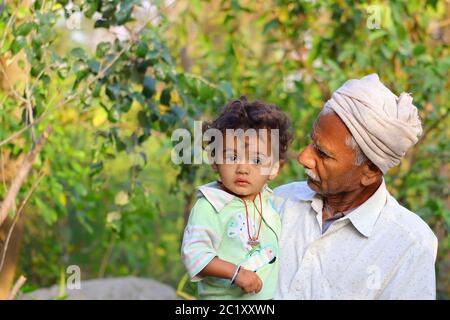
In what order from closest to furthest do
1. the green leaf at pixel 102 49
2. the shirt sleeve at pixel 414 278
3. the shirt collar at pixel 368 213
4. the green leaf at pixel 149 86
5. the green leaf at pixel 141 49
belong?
the shirt sleeve at pixel 414 278 < the shirt collar at pixel 368 213 < the green leaf at pixel 141 49 < the green leaf at pixel 102 49 < the green leaf at pixel 149 86

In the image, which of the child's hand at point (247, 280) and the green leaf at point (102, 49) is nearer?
the child's hand at point (247, 280)

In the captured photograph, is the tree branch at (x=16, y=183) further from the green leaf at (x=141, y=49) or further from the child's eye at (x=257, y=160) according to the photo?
the child's eye at (x=257, y=160)

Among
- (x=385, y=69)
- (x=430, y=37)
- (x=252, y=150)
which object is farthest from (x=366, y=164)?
(x=430, y=37)

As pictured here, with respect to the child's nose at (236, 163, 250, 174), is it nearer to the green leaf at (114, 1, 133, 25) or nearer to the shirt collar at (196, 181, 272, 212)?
the shirt collar at (196, 181, 272, 212)

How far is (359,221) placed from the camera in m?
2.93

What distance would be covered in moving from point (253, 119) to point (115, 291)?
8.44 feet

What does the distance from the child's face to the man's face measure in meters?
0.19

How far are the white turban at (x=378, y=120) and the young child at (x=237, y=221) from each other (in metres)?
0.27

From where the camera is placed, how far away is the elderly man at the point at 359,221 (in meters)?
2.85

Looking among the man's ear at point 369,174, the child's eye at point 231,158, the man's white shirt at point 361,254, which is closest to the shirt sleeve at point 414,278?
the man's white shirt at point 361,254

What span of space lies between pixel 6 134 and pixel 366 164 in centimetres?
190

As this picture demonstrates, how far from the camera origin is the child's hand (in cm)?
269

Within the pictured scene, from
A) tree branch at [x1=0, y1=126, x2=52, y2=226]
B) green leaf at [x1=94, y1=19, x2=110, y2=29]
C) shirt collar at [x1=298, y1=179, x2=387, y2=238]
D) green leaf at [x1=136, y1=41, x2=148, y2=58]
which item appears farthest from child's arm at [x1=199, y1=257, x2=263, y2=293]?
green leaf at [x1=94, y1=19, x2=110, y2=29]
